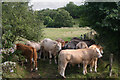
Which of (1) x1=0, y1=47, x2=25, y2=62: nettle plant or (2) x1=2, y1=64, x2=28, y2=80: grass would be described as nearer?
(2) x1=2, y1=64, x2=28, y2=80: grass

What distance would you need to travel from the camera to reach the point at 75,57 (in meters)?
8.70

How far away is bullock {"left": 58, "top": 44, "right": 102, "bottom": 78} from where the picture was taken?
8483 millimetres

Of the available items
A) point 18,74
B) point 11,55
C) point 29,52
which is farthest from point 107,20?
point 11,55

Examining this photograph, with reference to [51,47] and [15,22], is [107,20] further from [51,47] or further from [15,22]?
[15,22]

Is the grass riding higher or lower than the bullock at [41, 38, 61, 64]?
lower

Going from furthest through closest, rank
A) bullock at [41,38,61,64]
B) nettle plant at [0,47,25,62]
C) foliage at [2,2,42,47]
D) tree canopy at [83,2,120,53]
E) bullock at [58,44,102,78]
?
bullock at [41,38,61,64] → foliage at [2,2,42,47] → nettle plant at [0,47,25,62] → tree canopy at [83,2,120,53] → bullock at [58,44,102,78]

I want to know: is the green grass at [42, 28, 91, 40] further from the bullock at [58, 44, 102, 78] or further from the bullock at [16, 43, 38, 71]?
the bullock at [58, 44, 102, 78]

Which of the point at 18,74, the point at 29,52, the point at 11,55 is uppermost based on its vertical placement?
the point at 29,52

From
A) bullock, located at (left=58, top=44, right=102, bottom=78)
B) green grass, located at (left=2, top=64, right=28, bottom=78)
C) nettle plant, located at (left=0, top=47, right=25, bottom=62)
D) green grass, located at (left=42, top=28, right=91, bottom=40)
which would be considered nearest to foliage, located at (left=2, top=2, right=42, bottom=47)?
nettle plant, located at (left=0, top=47, right=25, bottom=62)

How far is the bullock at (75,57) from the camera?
848 cm

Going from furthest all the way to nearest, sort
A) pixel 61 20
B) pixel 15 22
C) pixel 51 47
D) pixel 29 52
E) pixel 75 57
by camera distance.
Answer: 1. pixel 61 20
2. pixel 51 47
3. pixel 15 22
4. pixel 29 52
5. pixel 75 57

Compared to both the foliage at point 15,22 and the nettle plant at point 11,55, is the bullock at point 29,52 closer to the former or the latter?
the nettle plant at point 11,55

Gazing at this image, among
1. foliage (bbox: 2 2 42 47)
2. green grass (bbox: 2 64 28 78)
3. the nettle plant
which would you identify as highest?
foliage (bbox: 2 2 42 47)

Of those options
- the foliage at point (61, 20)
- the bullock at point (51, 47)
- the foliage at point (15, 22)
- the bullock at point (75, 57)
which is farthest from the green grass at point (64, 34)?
the foliage at point (61, 20)
